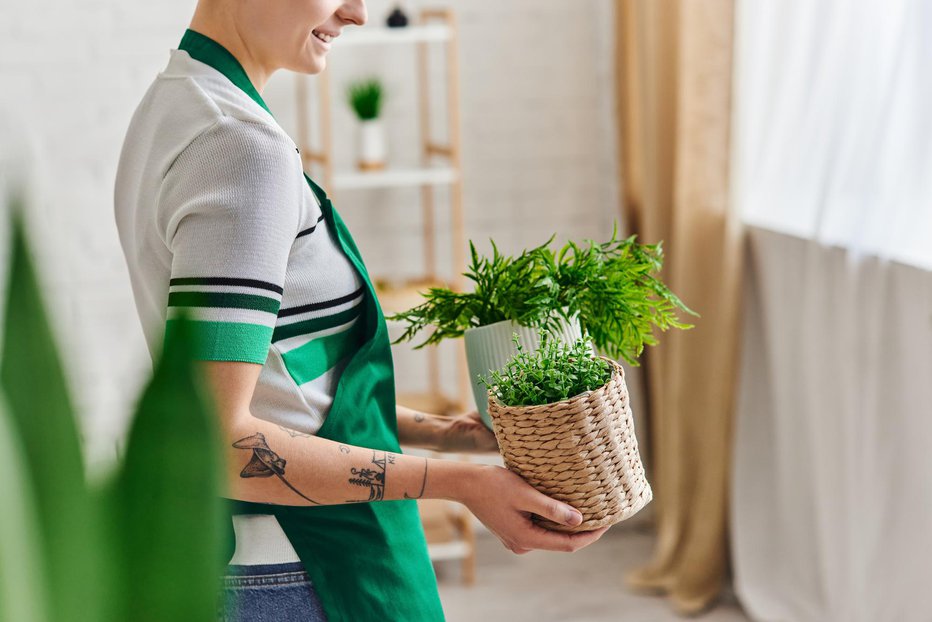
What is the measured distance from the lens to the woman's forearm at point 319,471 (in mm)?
839

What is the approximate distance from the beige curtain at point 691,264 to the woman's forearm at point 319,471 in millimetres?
2054

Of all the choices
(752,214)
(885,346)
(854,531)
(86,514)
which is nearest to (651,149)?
(752,214)

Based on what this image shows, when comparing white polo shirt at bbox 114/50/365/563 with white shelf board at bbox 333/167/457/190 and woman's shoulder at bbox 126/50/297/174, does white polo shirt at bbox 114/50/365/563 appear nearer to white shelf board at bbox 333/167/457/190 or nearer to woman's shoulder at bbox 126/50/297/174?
woman's shoulder at bbox 126/50/297/174

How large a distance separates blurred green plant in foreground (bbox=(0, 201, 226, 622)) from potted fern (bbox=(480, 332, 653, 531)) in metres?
0.63

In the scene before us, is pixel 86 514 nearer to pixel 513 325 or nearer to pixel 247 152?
pixel 247 152

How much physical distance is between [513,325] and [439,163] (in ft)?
8.32

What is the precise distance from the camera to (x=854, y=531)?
2.43m

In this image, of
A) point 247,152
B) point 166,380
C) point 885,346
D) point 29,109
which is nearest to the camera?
point 166,380

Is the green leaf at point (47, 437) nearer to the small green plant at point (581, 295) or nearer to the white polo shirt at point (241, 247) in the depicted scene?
the white polo shirt at point (241, 247)

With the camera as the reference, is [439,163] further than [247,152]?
Yes

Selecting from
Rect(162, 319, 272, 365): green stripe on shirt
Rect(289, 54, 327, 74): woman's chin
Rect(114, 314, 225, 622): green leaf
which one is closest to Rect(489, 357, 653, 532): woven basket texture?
Rect(162, 319, 272, 365): green stripe on shirt

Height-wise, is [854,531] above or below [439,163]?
below

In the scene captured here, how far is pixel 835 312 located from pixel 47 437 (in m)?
2.47

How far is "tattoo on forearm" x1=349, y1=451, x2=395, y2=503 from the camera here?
2.89 ft
